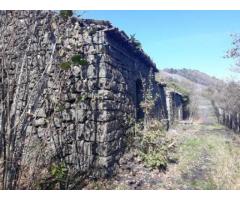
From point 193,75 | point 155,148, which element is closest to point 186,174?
point 155,148

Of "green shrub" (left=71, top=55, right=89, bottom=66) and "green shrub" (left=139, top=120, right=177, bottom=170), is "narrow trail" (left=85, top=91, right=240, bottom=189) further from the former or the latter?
"green shrub" (left=71, top=55, right=89, bottom=66)

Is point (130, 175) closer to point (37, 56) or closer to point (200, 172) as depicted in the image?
point (200, 172)

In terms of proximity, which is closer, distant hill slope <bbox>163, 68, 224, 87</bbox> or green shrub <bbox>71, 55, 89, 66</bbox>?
green shrub <bbox>71, 55, 89, 66</bbox>

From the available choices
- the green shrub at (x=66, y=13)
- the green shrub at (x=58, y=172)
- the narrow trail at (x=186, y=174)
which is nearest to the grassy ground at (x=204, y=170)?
the narrow trail at (x=186, y=174)

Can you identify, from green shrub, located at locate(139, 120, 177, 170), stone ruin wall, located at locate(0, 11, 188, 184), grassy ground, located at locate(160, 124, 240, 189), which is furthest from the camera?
green shrub, located at locate(139, 120, 177, 170)

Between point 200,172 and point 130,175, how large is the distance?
145cm

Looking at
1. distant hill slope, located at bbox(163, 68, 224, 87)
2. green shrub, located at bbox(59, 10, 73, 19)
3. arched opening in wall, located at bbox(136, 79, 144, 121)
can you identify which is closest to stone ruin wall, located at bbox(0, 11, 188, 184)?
green shrub, located at bbox(59, 10, 73, 19)

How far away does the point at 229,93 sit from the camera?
16234 mm

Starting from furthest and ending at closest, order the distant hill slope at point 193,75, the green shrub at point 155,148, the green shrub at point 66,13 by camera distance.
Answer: the distant hill slope at point 193,75 → the green shrub at point 155,148 → the green shrub at point 66,13

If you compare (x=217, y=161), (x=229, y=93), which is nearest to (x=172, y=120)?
(x=229, y=93)

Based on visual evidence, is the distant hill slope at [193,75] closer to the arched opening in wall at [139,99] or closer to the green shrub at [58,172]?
the arched opening in wall at [139,99]

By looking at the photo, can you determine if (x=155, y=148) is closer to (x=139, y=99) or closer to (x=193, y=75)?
(x=139, y=99)

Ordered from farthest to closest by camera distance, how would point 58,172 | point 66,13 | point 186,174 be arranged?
point 186,174, point 58,172, point 66,13

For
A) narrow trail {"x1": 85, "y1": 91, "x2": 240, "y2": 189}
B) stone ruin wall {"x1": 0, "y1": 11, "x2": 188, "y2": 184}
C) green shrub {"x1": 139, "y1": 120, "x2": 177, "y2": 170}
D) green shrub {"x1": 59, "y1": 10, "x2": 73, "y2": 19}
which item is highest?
green shrub {"x1": 59, "y1": 10, "x2": 73, "y2": 19}
